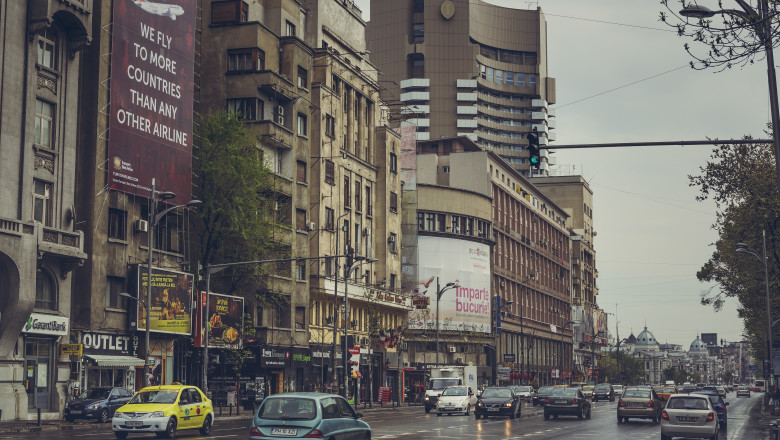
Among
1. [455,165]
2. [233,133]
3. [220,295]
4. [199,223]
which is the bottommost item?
[220,295]

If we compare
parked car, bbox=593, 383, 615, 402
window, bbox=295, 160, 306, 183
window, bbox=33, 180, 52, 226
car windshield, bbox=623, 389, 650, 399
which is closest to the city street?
car windshield, bbox=623, 389, 650, 399

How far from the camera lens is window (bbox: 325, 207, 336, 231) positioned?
78.3 meters

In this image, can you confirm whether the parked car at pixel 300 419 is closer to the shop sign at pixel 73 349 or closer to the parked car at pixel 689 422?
the parked car at pixel 689 422

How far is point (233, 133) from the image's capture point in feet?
199

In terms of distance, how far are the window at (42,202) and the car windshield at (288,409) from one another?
98.5 feet

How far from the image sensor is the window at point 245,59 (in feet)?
218

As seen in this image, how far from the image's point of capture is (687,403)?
3303 cm

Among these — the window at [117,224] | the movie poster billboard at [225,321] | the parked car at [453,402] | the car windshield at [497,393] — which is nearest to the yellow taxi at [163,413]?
the car windshield at [497,393]

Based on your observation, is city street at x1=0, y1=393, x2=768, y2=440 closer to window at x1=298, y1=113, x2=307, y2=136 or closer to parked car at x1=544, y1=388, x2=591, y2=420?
parked car at x1=544, y1=388, x2=591, y2=420

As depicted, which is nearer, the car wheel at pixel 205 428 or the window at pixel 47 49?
the car wheel at pixel 205 428

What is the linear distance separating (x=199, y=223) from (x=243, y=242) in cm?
332

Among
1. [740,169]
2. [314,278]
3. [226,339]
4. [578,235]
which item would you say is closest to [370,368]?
[314,278]

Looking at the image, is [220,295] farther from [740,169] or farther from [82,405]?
[740,169]

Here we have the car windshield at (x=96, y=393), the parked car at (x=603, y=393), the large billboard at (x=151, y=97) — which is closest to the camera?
the car windshield at (x=96, y=393)
